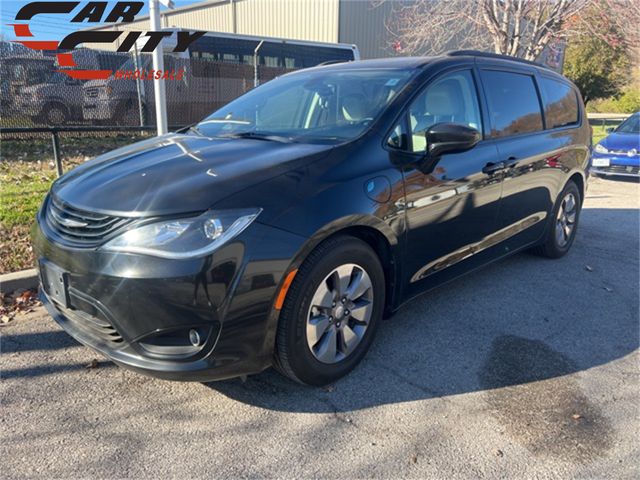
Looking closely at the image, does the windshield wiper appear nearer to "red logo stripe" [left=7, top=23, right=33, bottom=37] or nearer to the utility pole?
the utility pole

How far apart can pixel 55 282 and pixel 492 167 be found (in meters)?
2.91

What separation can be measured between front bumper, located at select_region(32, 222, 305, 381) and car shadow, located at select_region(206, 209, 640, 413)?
51 centimetres

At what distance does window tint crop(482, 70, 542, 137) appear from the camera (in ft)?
12.7

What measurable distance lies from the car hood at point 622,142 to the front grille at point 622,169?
36cm

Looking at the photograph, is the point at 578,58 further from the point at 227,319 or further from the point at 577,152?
the point at 227,319

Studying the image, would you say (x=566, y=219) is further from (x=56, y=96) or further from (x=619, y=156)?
(x=56, y=96)

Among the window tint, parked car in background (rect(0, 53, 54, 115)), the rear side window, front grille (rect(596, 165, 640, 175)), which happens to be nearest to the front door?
the window tint

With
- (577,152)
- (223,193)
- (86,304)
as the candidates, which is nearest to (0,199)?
(86,304)

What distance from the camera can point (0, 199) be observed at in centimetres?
591

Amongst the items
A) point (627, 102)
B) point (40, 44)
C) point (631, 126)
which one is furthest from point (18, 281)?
point (627, 102)

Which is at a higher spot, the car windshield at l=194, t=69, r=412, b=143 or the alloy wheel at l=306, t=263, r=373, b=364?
the car windshield at l=194, t=69, r=412, b=143

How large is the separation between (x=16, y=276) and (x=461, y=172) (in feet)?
11.2

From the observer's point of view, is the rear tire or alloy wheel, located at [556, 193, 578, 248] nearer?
the rear tire

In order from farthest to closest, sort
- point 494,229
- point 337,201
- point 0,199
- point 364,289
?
point 0,199 → point 494,229 → point 364,289 → point 337,201
